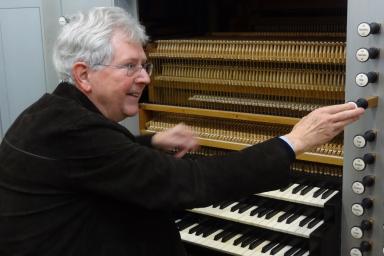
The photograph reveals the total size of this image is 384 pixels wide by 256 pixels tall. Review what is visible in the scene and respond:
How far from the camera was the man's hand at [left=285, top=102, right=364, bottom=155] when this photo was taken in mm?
1421

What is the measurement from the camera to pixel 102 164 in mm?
1323

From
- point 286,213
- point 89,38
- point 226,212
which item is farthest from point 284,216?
point 89,38

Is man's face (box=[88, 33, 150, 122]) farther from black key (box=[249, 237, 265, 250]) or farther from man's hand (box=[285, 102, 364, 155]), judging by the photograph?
black key (box=[249, 237, 265, 250])

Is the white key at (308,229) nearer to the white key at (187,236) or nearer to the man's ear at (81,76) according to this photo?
the white key at (187,236)

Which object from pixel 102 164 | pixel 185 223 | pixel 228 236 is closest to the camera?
pixel 102 164

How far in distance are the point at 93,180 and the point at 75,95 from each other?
262mm

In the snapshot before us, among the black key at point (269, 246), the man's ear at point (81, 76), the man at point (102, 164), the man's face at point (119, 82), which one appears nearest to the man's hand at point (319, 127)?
the man at point (102, 164)

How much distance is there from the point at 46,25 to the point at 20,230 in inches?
58.0

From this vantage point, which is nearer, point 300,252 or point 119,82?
point 119,82

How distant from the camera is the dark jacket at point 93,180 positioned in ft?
4.37

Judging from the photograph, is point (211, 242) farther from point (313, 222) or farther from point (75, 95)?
point (75, 95)

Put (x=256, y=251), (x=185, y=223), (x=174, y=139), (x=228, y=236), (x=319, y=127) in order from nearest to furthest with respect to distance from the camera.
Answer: (x=319, y=127), (x=174, y=139), (x=256, y=251), (x=228, y=236), (x=185, y=223)

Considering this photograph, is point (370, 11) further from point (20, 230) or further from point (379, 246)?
point (20, 230)

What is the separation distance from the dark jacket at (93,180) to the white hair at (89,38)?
Result: 0.28 feet
